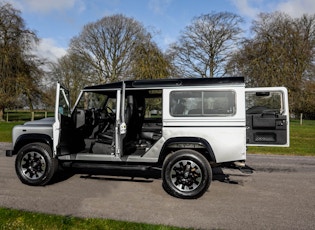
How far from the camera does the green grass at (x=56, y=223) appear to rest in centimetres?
373

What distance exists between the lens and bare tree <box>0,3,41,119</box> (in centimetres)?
2662

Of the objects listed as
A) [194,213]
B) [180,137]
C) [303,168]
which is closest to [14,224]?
[194,213]

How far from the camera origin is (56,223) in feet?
12.6

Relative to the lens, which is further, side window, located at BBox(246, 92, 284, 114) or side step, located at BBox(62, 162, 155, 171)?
side window, located at BBox(246, 92, 284, 114)

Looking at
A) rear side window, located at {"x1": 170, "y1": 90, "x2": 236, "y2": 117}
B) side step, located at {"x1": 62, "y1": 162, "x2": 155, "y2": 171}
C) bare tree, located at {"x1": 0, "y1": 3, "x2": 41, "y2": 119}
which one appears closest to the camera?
rear side window, located at {"x1": 170, "y1": 90, "x2": 236, "y2": 117}

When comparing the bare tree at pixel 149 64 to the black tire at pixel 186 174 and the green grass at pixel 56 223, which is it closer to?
the black tire at pixel 186 174

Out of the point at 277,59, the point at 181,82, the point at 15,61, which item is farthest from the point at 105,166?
the point at 15,61

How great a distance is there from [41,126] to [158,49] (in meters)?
15.3

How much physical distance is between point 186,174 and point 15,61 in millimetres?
26954

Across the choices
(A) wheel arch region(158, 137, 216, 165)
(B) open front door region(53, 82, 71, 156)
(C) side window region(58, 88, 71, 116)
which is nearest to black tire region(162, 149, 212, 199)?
(A) wheel arch region(158, 137, 216, 165)

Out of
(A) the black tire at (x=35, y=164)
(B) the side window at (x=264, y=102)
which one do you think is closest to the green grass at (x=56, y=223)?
(A) the black tire at (x=35, y=164)

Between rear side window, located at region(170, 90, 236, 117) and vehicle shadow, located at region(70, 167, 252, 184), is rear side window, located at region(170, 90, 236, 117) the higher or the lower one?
the higher one

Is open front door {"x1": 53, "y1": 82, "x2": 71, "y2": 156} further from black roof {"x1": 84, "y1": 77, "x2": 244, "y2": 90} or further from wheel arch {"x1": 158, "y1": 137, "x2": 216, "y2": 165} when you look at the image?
wheel arch {"x1": 158, "y1": 137, "x2": 216, "y2": 165}

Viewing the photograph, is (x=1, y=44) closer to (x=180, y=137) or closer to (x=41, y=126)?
(x=41, y=126)
